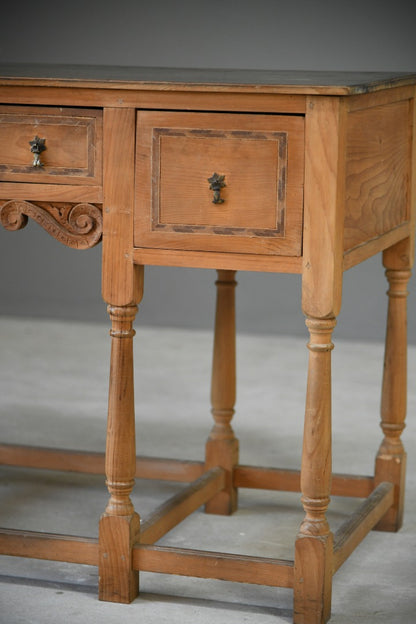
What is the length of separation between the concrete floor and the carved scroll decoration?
2.79ft

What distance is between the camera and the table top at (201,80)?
2516 millimetres

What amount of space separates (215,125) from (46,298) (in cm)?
431

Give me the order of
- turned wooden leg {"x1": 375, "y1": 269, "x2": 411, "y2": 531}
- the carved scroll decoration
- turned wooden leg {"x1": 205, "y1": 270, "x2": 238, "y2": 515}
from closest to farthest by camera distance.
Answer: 1. the carved scroll decoration
2. turned wooden leg {"x1": 375, "y1": 269, "x2": 411, "y2": 531}
3. turned wooden leg {"x1": 205, "y1": 270, "x2": 238, "y2": 515}

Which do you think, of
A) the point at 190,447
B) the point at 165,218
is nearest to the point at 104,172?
the point at 165,218

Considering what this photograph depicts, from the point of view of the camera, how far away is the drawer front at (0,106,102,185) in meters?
2.71

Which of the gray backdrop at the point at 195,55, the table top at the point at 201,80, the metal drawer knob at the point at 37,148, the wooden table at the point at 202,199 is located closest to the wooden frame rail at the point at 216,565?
the wooden table at the point at 202,199

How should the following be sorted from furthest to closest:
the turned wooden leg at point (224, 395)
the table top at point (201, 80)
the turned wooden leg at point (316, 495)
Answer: the turned wooden leg at point (224, 395)
the turned wooden leg at point (316, 495)
the table top at point (201, 80)

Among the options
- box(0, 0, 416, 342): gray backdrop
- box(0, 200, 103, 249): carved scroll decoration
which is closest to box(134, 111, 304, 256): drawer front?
box(0, 200, 103, 249): carved scroll decoration

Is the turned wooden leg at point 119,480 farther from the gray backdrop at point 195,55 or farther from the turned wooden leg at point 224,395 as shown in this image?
the gray backdrop at point 195,55

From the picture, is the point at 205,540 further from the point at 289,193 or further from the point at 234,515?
the point at 289,193

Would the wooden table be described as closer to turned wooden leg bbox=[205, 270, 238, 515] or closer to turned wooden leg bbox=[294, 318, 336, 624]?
turned wooden leg bbox=[294, 318, 336, 624]

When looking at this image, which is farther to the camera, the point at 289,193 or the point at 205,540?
the point at 205,540

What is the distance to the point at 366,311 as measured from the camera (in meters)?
6.27

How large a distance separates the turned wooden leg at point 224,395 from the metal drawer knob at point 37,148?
925mm
